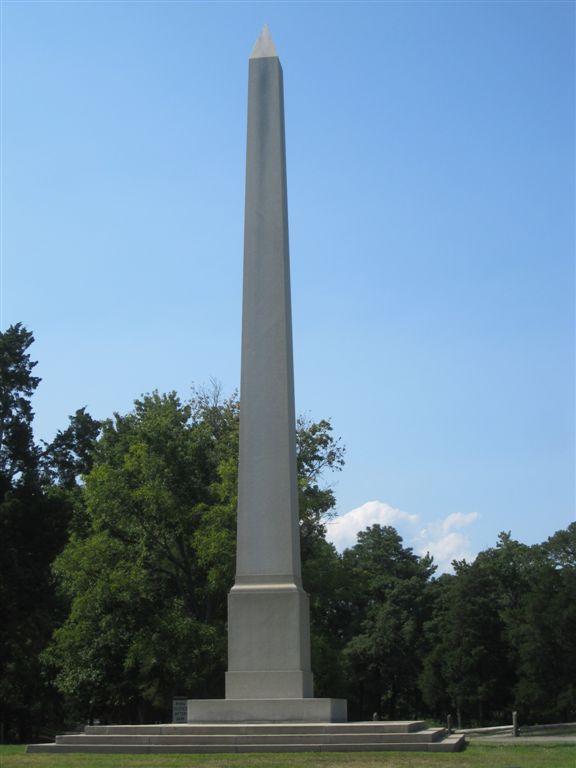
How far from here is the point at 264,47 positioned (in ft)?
69.5

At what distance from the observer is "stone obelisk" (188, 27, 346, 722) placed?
1800 cm

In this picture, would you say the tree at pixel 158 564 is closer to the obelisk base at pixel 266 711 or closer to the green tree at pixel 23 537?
the green tree at pixel 23 537

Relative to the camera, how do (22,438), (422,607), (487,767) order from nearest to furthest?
(487,767), (22,438), (422,607)

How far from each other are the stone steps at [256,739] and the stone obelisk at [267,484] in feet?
4.41

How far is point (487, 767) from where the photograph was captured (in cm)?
1274

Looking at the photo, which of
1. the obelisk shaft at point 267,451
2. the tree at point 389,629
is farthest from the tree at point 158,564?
the tree at point 389,629

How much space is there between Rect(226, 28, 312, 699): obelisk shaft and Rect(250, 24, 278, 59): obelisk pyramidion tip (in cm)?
11

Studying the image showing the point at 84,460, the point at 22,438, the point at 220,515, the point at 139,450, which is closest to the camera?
the point at 220,515

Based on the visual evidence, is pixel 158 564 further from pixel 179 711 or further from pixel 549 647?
pixel 549 647

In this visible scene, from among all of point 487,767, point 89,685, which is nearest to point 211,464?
point 89,685

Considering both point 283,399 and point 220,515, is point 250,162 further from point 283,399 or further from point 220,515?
point 220,515

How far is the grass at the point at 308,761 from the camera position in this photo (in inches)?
514

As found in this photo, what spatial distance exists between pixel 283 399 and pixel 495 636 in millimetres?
46863

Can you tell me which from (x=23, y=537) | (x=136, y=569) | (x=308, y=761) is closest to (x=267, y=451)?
(x=308, y=761)
